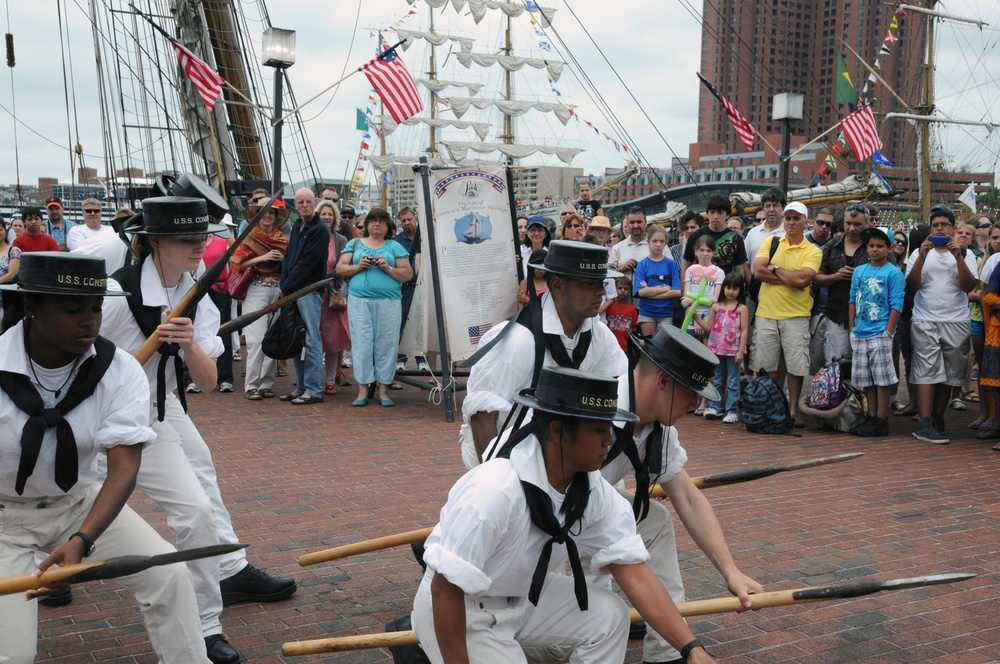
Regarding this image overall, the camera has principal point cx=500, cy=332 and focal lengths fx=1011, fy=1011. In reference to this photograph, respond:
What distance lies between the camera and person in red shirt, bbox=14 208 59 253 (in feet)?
38.1

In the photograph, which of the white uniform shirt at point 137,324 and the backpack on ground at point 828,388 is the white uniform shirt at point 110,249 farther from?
the backpack on ground at point 828,388

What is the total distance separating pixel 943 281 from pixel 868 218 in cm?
106

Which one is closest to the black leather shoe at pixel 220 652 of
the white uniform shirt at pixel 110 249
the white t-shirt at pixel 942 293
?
the white uniform shirt at pixel 110 249

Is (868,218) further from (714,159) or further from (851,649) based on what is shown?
(714,159)

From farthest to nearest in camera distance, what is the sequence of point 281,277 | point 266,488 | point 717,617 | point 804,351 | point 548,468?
point 281,277, point 804,351, point 266,488, point 717,617, point 548,468

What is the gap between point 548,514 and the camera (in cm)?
329

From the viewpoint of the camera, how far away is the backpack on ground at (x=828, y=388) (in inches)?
387

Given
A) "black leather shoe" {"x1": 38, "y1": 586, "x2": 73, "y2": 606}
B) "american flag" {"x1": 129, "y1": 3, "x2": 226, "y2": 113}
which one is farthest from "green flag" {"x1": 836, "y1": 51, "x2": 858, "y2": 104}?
"black leather shoe" {"x1": 38, "y1": 586, "x2": 73, "y2": 606}

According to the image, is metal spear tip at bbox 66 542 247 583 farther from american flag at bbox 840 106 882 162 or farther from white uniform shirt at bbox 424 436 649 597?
american flag at bbox 840 106 882 162

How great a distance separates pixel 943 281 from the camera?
980 centimetres

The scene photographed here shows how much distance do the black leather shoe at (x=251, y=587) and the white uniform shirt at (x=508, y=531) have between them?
6.65ft

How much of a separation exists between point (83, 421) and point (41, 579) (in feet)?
1.92

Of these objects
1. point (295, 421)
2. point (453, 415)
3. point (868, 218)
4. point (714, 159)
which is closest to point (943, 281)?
point (868, 218)

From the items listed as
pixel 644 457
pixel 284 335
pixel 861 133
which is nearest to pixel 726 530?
pixel 644 457
